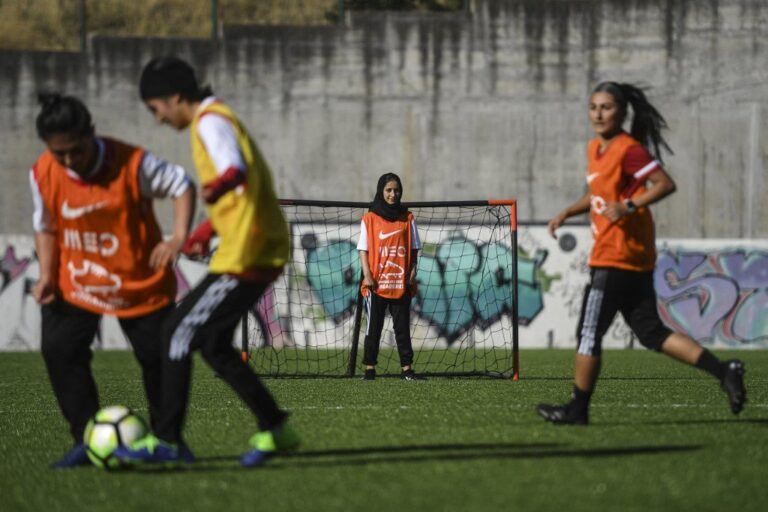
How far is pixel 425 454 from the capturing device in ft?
18.6

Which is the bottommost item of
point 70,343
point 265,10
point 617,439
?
point 617,439

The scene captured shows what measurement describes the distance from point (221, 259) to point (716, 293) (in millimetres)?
17056

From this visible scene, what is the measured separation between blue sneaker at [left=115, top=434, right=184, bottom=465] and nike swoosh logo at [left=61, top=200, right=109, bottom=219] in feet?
3.62

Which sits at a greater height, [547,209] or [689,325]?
[547,209]

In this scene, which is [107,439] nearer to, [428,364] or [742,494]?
[742,494]

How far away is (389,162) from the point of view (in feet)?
75.4

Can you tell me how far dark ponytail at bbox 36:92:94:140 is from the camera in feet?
17.4

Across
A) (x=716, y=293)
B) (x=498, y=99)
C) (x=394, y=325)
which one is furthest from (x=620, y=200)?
(x=498, y=99)

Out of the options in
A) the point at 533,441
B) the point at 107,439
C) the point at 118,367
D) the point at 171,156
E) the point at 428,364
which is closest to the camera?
the point at 107,439

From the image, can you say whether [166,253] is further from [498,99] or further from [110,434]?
[498,99]

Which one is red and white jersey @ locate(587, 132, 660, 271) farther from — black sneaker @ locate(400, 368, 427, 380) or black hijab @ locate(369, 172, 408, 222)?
black sneaker @ locate(400, 368, 427, 380)

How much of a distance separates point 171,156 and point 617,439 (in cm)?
1776

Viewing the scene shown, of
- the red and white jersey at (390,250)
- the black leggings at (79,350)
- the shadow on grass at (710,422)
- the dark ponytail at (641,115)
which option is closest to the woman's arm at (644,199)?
the dark ponytail at (641,115)

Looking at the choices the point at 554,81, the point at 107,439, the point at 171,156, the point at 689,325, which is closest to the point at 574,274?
the point at 689,325
